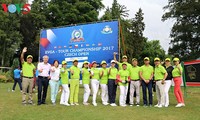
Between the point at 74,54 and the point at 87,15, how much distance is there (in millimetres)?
19607

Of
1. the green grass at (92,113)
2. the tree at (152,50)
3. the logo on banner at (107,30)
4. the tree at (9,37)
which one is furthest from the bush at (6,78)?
the tree at (152,50)

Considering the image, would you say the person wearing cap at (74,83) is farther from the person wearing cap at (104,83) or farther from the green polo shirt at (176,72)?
the green polo shirt at (176,72)

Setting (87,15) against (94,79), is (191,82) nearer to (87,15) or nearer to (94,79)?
(94,79)

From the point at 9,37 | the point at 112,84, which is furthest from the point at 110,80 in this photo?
the point at 9,37

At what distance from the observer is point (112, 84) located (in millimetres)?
10984

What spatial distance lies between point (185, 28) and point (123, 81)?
2445 centimetres

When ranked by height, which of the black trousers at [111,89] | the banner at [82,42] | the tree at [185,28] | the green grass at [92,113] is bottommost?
the green grass at [92,113]

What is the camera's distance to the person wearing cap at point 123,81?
1073 centimetres

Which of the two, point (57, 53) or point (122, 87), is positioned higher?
point (57, 53)

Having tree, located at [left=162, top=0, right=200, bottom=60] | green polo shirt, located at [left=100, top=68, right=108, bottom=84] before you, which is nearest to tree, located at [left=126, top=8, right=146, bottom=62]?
tree, located at [left=162, top=0, right=200, bottom=60]

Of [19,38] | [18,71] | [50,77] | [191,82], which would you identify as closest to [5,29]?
[19,38]

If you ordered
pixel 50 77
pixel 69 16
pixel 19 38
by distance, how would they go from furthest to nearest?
pixel 19 38
pixel 69 16
pixel 50 77

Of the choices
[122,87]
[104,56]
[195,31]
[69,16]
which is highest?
[69,16]

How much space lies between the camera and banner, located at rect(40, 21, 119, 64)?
1736cm
